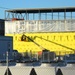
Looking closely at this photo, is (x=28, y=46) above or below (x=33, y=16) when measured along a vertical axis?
below

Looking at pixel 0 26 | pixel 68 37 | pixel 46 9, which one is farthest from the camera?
pixel 0 26

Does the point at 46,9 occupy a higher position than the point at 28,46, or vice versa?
the point at 46,9

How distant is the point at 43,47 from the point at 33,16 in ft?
26.7

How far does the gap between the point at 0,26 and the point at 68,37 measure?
16816mm

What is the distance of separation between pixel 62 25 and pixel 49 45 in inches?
177

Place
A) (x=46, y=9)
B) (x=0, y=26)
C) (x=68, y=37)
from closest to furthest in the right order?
(x=68, y=37)
(x=46, y=9)
(x=0, y=26)

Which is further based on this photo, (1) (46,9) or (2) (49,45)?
(1) (46,9)

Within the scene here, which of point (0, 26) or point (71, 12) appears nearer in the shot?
point (71, 12)

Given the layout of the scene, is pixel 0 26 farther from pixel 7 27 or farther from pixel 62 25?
pixel 62 25

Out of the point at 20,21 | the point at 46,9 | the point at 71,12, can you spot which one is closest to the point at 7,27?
the point at 20,21

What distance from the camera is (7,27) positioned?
69875mm

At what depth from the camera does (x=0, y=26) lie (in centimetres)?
7581

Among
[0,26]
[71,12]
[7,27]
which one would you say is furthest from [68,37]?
[0,26]

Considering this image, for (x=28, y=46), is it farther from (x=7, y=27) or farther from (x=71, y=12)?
(x=71, y=12)
